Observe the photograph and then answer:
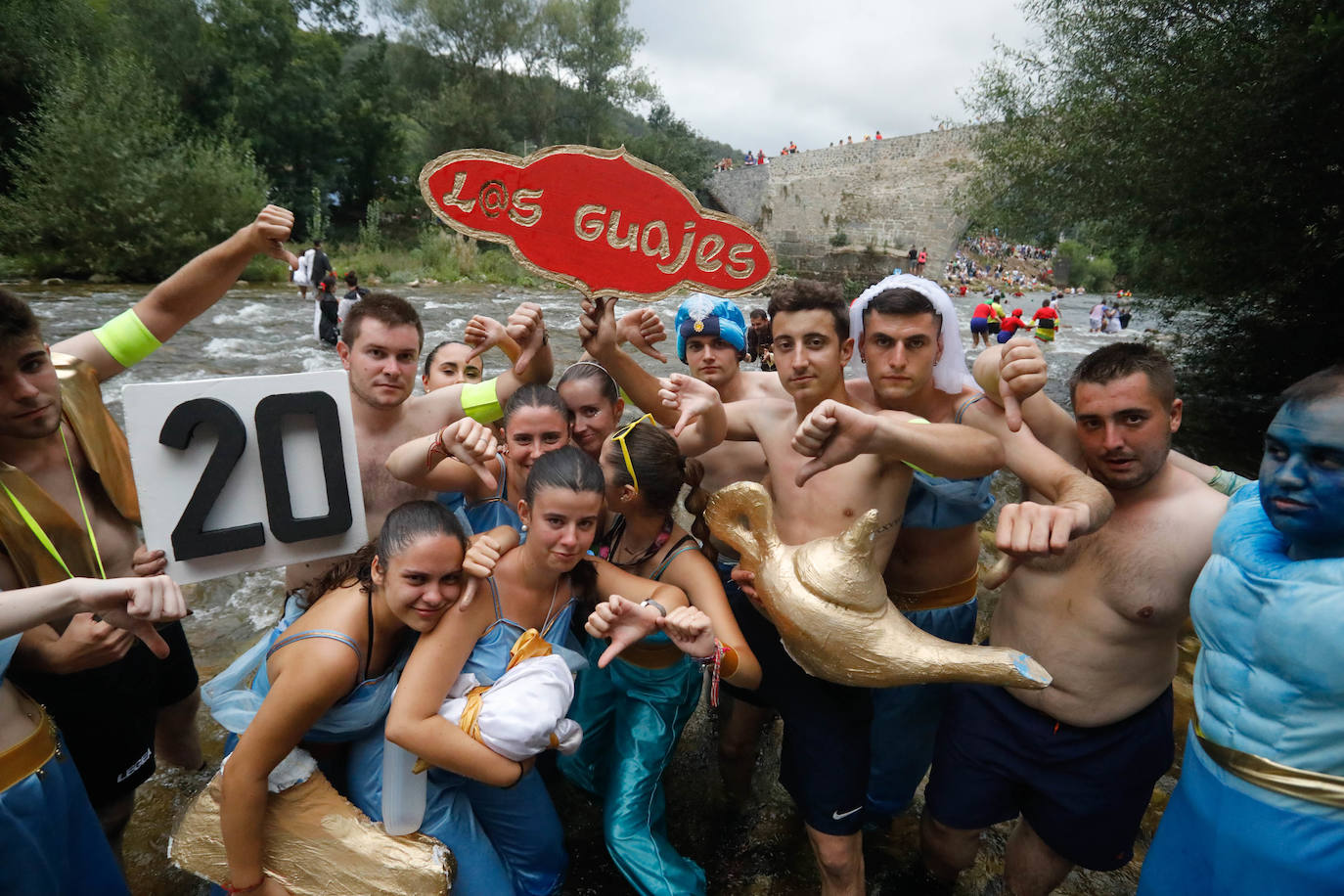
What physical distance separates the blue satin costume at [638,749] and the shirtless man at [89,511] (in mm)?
1553

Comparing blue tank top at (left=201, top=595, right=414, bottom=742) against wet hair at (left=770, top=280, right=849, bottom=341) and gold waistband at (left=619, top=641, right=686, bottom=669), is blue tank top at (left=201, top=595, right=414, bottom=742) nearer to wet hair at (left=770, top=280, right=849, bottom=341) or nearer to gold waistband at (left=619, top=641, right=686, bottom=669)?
gold waistband at (left=619, top=641, right=686, bottom=669)

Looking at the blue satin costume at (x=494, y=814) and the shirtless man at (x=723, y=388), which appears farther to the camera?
the shirtless man at (x=723, y=388)

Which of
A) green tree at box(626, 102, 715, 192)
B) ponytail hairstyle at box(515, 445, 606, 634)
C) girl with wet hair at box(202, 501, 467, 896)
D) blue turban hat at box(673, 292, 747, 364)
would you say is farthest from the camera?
green tree at box(626, 102, 715, 192)

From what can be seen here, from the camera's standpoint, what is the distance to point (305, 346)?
1297 cm

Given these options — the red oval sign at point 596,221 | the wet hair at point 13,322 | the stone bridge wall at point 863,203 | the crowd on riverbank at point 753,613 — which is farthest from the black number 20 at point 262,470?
the stone bridge wall at point 863,203

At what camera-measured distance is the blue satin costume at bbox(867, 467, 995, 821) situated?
8.07 feet

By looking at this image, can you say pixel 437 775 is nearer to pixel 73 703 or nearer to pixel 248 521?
pixel 248 521

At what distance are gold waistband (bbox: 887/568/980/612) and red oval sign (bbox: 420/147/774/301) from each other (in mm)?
Result: 1411

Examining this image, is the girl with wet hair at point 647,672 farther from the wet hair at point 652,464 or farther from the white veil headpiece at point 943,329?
the white veil headpiece at point 943,329

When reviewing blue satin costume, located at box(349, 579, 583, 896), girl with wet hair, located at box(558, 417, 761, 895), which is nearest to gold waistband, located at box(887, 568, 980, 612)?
girl with wet hair, located at box(558, 417, 761, 895)

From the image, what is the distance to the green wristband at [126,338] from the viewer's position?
2.44m

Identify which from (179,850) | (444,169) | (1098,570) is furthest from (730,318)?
(179,850)

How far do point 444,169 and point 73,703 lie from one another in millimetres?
2168

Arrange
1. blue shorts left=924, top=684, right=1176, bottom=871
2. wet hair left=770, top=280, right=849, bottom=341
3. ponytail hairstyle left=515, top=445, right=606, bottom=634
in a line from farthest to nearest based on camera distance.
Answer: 1. wet hair left=770, top=280, right=849, bottom=341
2. blue shorts left=924, top=684, right=1176, bottom=871
3. ponytail hairstyle left=515, top=445, right=606, bottom=634
